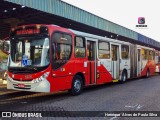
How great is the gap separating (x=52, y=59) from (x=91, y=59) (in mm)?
3837

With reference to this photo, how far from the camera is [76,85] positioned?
1373 cm

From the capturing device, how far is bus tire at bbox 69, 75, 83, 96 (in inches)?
531

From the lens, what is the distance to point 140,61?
81.3ft

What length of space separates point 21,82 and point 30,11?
9.58 meters

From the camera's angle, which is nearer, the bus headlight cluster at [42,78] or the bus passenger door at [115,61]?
the bus headlight cluster at [42,78]

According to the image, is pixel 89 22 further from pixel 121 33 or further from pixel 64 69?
pixel 64 69

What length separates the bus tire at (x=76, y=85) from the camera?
13478 millimetres

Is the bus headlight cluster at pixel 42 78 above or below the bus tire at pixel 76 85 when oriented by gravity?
above

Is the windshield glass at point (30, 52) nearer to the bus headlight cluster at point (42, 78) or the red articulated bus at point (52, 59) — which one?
Result: the red articulated bus at point (52, 59)

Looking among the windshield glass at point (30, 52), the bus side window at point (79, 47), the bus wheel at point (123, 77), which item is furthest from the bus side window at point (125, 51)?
the windshield glass at point (30, 52)

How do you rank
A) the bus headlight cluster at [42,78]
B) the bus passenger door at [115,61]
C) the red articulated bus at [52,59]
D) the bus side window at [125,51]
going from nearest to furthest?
the bus headlight cluster at [42,78] → the red articulated bus at [52,59] → the bus passenger door at [115,61] → the bus side window at [125,51]

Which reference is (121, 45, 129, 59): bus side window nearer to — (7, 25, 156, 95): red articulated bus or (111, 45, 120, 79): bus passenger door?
(111, 45, 120, 79): bus passenger door

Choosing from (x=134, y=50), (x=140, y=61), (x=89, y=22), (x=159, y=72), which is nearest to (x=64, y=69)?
(x=134, y=50)

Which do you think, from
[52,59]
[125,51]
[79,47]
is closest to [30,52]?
[52,59]
